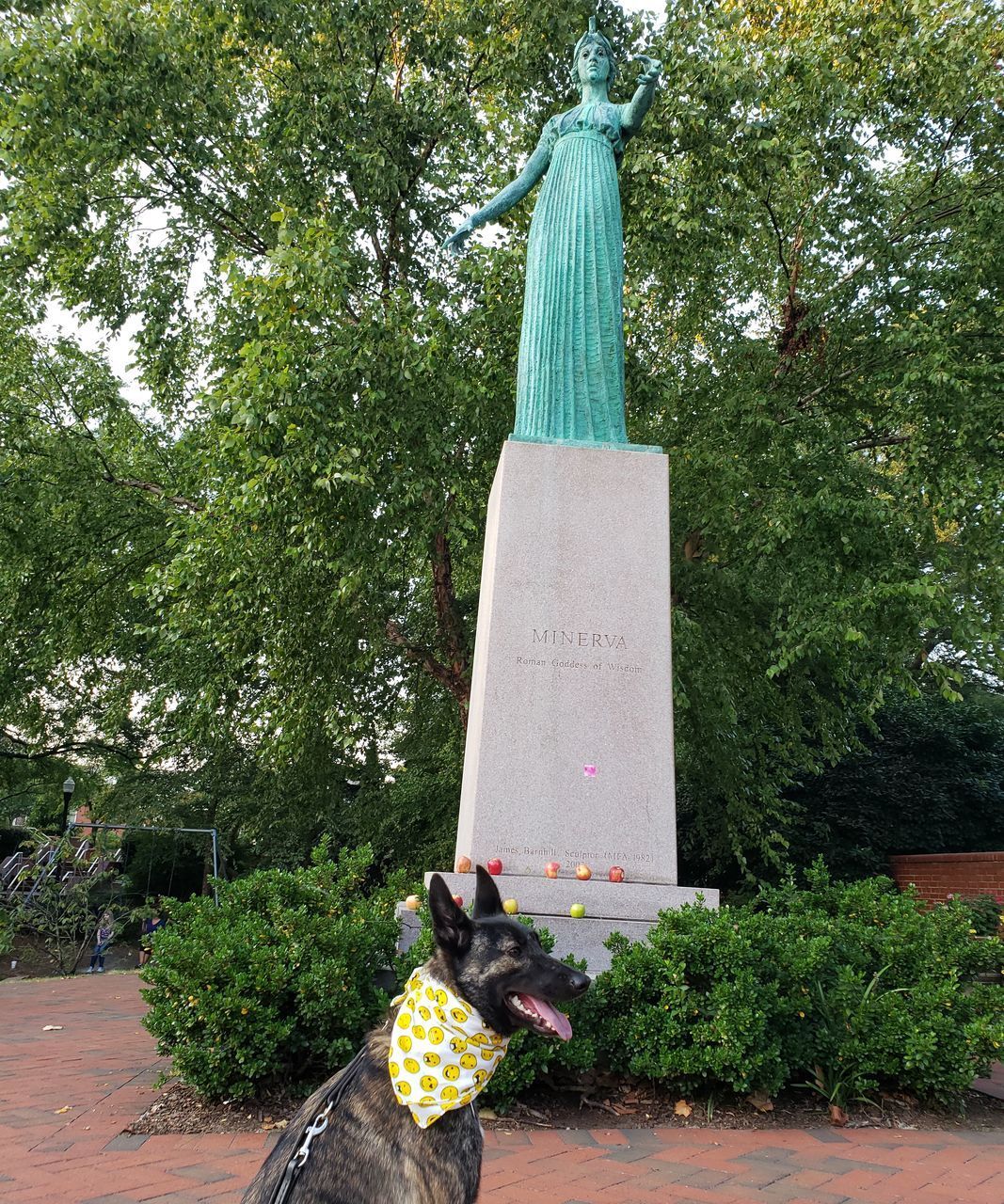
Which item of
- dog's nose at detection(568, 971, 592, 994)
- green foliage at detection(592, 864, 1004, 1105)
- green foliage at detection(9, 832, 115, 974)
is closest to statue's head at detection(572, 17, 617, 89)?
green foliage at detection(592, 864, 1004, 1105)

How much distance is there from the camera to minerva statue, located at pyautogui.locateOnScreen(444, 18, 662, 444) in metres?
7.61

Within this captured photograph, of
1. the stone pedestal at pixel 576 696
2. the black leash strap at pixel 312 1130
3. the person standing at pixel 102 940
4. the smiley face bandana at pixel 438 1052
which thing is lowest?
the person standing at pixel 102 940

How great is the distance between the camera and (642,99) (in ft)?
26.0

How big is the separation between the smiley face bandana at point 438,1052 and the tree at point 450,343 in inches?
332

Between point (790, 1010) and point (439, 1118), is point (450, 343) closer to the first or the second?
point (790, 1010)

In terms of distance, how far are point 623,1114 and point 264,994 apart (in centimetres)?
189

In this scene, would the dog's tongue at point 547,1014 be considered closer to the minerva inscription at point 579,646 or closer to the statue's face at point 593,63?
the minerva inscription at point 579,646

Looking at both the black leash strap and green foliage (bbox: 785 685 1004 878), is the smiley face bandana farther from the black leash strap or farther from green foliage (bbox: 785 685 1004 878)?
green foliage (bbox: 785 685 1004 878)

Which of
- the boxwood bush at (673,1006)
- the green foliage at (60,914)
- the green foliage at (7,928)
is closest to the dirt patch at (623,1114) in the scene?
the boxwood bush at (673,1006)

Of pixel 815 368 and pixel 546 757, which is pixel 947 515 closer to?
pixel 815 368

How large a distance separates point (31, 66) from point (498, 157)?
21.3 ft

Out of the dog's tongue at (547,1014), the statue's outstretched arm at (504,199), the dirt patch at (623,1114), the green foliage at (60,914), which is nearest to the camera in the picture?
the dog's tongue at (547,1014)

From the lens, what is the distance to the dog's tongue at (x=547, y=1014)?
7.39 ft

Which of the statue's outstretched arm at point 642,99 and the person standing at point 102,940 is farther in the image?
the person standing at point 102,940
